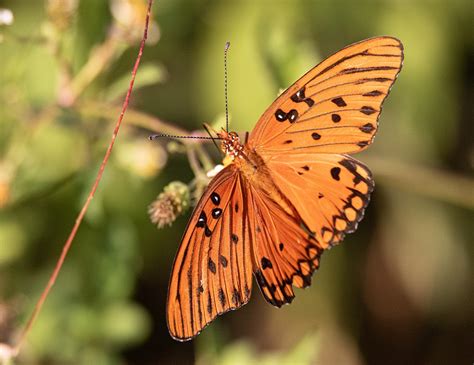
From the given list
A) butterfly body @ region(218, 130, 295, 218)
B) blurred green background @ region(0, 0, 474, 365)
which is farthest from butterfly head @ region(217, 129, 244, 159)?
blurred green background @ region(0, 0, 474, 365)

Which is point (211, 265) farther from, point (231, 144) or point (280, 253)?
point (231, 144)

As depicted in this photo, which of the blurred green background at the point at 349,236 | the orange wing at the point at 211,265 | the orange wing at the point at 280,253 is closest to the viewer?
the orange wing at the point at 211,265

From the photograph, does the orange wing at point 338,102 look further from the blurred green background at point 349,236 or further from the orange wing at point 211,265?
the blurred green background at point 349,236

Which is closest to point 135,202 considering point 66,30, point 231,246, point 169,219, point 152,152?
point 152,152

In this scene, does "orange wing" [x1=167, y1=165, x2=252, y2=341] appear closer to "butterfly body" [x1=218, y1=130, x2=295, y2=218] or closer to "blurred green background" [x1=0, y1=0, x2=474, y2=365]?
"butterfly body" [x1=218, y1=130, x2=295, y2=218]

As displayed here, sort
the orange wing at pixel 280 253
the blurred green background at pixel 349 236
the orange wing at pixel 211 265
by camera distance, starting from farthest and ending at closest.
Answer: the blurred green background at pixel 349 236 → the orange wing at pixel 280 253 → the orange wing at pixel 211 265

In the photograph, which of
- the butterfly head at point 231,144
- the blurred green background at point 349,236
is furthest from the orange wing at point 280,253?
the blurred green background at point 349,236
